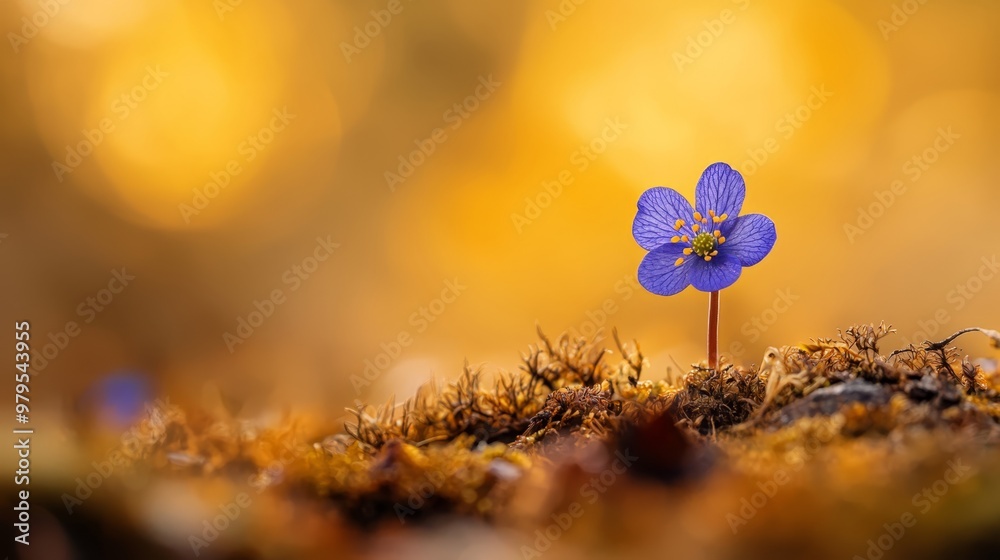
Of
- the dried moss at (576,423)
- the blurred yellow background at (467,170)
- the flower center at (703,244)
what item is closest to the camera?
the dried moss at (576,423)

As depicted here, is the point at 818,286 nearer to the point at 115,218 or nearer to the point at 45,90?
the point at 115,218

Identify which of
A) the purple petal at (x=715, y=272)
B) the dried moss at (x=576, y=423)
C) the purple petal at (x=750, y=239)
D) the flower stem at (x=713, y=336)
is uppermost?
the purple petal at (x=750, y=239)

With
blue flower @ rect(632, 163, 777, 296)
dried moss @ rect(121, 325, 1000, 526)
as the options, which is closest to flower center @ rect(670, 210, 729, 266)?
blue flower @ rect(632, 163, 777, 296)

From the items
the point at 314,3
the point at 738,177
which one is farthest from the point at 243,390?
the point at 314,3

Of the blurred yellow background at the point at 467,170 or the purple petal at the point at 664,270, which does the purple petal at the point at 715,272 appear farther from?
the blurred yellow background at the point at 467,170

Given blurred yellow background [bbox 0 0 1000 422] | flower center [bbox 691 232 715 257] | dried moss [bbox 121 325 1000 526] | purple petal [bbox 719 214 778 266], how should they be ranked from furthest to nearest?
1. blurred yellow background [bbox 0 0 1000 422]
2. flower center [bbox 691 232 715 257]
3. purple petal [bbox 719 214 778 266]
4. dried moss [bbox 121 325 1000 526]

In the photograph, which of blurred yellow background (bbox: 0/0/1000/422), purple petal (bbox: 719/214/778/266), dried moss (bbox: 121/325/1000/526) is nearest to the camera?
dried moss (bbox: 121/325/1000/526)

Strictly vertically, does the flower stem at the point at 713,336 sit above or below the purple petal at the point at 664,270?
below

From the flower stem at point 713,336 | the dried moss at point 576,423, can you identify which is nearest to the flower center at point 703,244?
the flower stem at point 713,336

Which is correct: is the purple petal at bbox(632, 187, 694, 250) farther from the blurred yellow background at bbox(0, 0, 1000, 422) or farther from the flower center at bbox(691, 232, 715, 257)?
the blurred yellow background at bbox(0, 0, 1000, 422)
